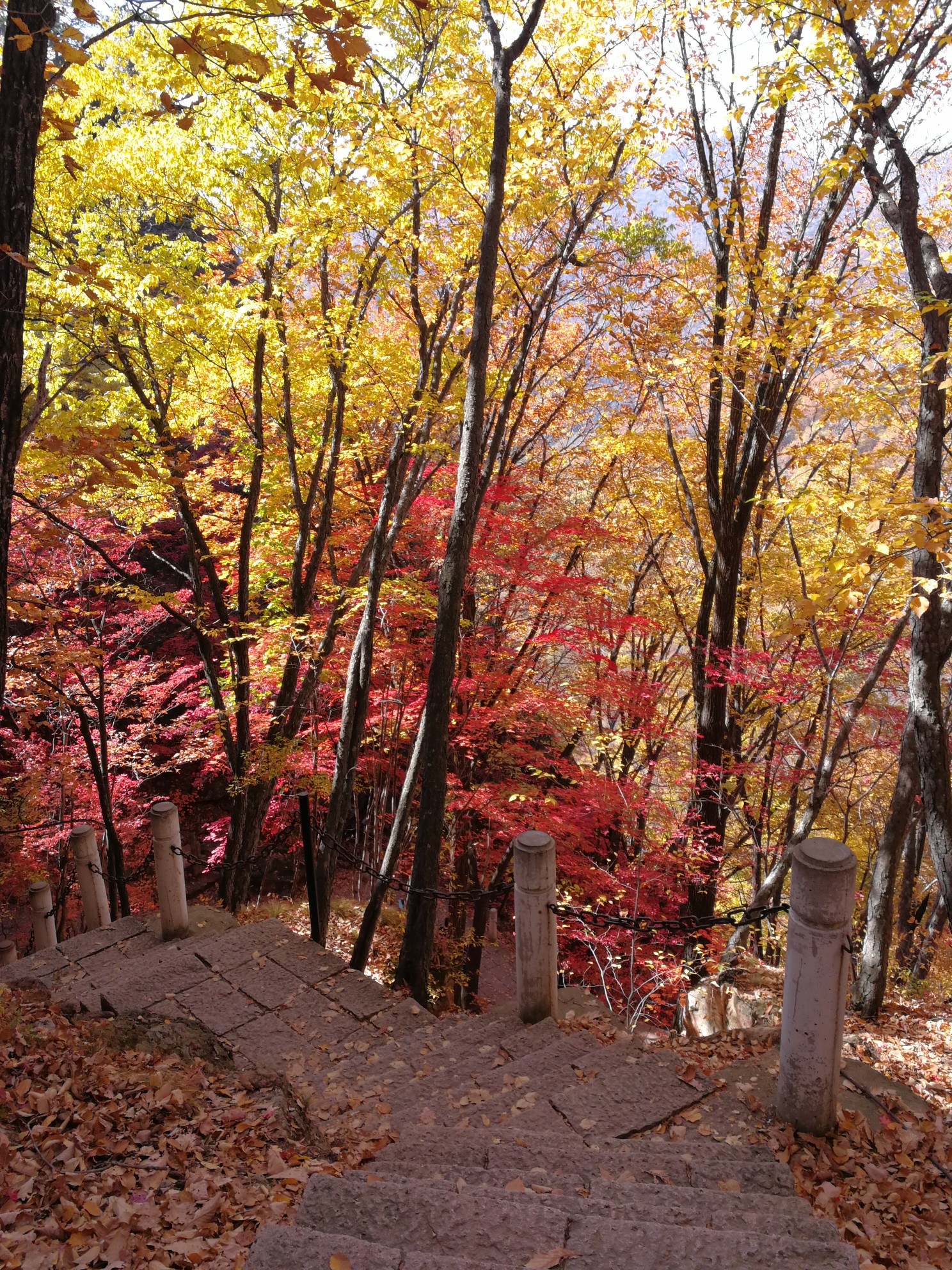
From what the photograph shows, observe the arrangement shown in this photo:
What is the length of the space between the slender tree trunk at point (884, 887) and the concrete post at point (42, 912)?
10.9 metres

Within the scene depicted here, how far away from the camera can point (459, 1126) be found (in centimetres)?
396

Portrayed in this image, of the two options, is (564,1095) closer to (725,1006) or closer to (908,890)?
(725,1006)

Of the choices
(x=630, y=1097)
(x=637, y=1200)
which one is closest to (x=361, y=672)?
(x=630, y=1097)

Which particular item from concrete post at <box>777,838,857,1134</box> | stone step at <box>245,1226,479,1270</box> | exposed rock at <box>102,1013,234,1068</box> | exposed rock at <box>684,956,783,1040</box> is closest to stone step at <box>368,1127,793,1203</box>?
concrete post at <box>777,838,857,1134</box>

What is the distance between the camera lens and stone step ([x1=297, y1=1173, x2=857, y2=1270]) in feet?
7.82

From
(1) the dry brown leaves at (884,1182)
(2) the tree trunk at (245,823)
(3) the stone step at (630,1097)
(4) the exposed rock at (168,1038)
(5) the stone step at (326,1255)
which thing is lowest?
(2) the tree trunk at (245,823)

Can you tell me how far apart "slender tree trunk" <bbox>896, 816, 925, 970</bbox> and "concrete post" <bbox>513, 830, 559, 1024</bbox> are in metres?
12.3

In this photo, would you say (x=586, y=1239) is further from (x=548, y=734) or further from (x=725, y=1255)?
(x=548, y=734)

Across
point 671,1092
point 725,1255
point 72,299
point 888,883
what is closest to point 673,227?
point 72,299

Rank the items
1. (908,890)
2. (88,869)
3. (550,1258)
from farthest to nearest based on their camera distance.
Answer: (908,890), (88,869), (550,1258)

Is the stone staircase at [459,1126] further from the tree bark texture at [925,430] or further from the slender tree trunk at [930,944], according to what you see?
the slender tree trunk at [930,944]

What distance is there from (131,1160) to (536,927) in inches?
97.1

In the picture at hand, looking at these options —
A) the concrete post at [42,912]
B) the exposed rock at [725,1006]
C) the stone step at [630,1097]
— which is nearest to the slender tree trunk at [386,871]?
the stone step at [630,1097]

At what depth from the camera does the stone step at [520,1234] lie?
7.82 feet
